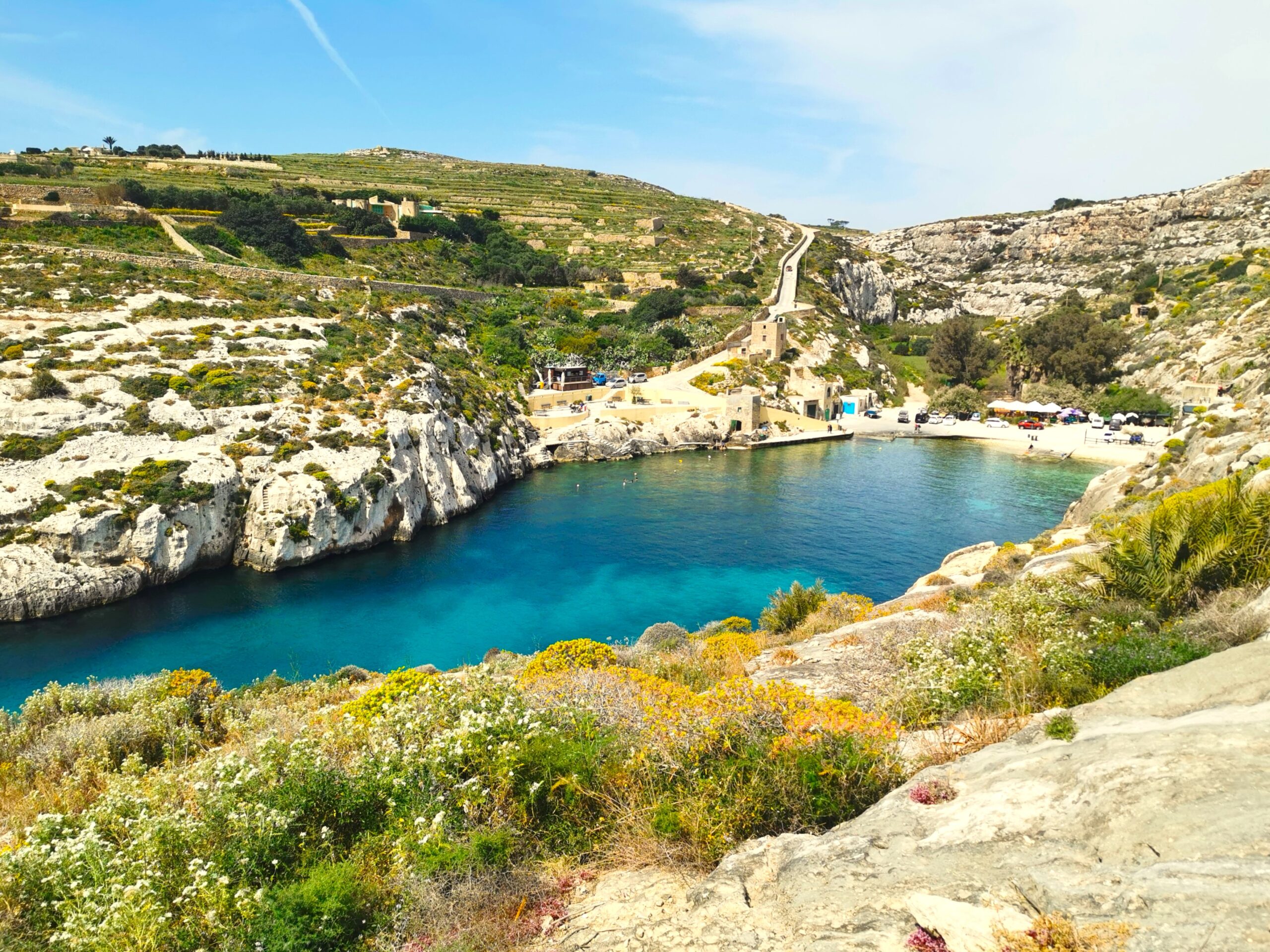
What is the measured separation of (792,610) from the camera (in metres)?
17.2

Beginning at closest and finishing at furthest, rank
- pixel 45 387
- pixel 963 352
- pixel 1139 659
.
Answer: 1. pixel 1139 659
2. pixel 45 387
3. pixel 963 352

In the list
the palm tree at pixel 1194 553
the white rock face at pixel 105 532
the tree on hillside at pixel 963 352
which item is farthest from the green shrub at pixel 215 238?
the tree on hillside at pixel 963 352

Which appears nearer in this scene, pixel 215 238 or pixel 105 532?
pixel 105 532

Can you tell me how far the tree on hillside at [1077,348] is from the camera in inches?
2398

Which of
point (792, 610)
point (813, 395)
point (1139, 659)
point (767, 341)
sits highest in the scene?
point (767, 341)

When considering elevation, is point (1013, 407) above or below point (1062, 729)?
above

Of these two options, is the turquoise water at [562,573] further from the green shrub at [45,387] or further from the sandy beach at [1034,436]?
the green shrub at [45,387]

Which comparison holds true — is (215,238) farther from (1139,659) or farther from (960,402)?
(960,402)

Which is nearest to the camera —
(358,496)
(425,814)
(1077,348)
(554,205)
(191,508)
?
(425,814)

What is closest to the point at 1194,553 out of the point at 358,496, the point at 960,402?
the point at 358,496

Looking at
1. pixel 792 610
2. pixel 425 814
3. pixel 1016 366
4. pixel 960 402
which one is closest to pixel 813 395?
pixel 960 402

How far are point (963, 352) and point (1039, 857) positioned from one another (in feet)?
247

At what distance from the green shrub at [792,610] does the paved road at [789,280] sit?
59093 millimetres

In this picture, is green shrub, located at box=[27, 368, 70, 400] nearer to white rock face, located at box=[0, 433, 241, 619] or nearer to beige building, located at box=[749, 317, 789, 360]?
white rock face, located at box=[0, 433, 241, 619]
